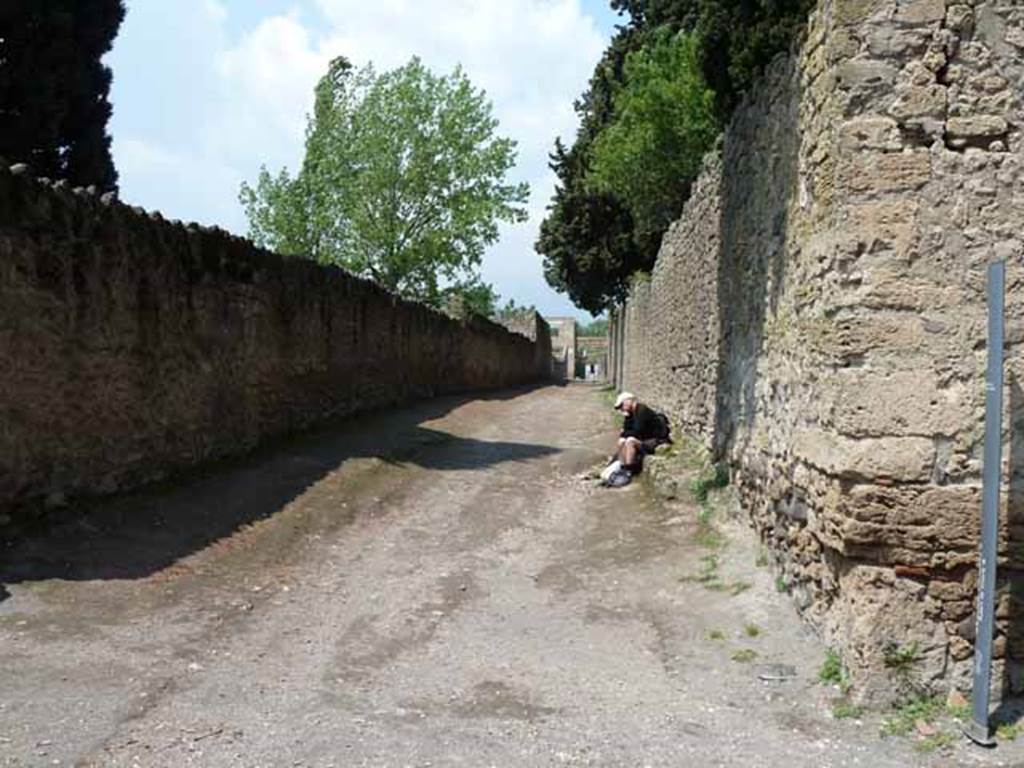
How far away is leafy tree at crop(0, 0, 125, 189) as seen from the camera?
1638 centimetres

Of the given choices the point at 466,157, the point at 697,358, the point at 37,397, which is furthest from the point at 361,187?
the point at 37,397

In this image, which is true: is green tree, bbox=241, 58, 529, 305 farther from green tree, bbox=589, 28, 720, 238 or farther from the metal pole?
the metal pole

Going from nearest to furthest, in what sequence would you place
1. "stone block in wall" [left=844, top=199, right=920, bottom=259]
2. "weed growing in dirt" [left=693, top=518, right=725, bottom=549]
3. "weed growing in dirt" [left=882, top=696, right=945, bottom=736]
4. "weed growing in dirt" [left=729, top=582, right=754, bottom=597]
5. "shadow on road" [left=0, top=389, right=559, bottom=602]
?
1. "weed growing in dirt" [left=882, top=696, right=945, bottom=736]
2. "stone block in wall" [left=844, top=199, right=920, bottom=259]
3. "weed growing in dirt" [left=729, top=582, right=754, bottom=597]
4. "shadow on road" [left=0, top=389, right=559, bottom=602]
5. "weed growing in dirt" [left=693, top=518, right=725, bottom=549]

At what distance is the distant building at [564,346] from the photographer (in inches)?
2217

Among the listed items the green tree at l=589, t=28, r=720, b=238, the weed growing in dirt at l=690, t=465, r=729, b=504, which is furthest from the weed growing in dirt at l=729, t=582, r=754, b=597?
the green tree at l=589, t=28, r=720, b=238

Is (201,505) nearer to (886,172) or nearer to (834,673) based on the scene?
(834,673)

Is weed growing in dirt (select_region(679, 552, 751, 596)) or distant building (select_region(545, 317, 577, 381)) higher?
distant building (select_region(545, 317, 577, 381))

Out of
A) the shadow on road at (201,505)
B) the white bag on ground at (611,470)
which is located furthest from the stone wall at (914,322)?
the white bag on ground at (611,470)

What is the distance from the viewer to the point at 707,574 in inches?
270

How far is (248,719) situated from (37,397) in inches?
150

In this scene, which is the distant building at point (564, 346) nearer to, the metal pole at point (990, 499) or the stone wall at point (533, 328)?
the stone wall at point (533, 328)

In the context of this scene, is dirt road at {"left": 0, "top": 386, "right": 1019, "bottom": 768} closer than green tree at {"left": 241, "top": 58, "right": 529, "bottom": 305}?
Yes

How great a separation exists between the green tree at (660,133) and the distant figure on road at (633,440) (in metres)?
9.88

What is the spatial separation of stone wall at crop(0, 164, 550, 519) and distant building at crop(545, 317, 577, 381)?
139 feet
